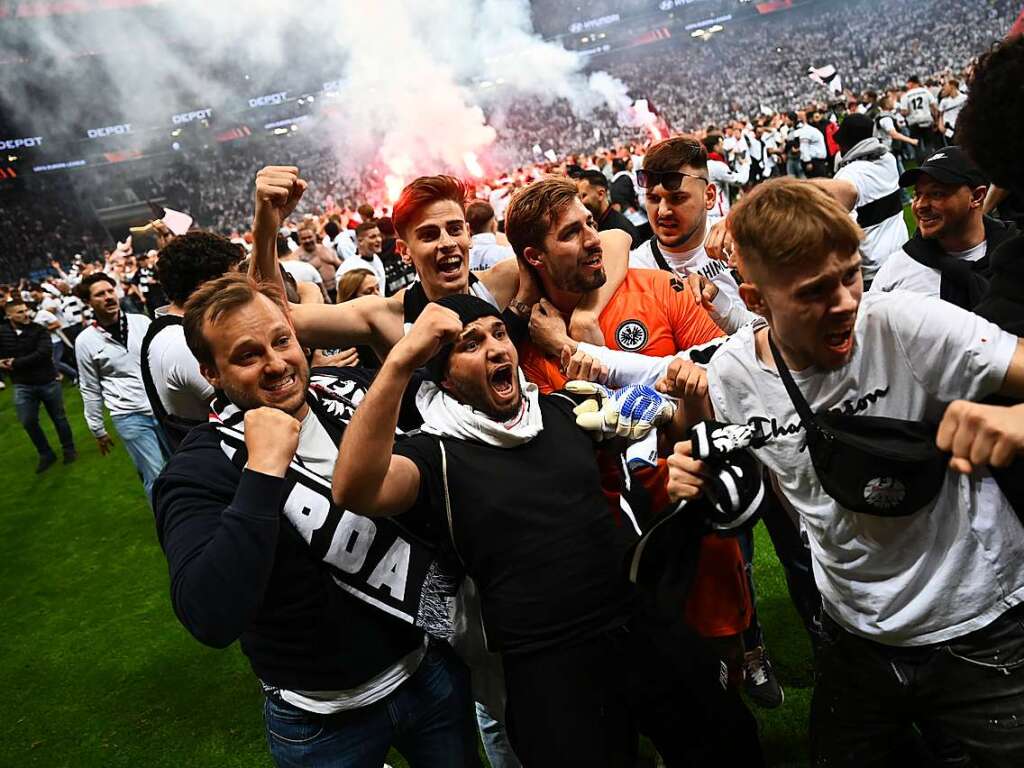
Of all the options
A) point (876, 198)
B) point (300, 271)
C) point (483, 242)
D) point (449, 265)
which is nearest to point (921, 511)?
point (449, 265)

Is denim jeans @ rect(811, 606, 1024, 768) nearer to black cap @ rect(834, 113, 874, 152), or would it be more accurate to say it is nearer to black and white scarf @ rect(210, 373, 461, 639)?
black and white scarf @ rect(210, 373, 461, 639)

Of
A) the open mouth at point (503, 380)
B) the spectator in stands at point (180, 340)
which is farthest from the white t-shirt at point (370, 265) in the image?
the open mouth at point (503, 380)

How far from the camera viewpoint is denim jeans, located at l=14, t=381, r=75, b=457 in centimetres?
982

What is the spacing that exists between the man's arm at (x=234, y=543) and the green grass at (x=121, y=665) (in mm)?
2353

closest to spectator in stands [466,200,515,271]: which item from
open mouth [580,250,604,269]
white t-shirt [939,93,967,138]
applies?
open mouth [580,250,604,269]

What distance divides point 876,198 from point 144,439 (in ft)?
18.7

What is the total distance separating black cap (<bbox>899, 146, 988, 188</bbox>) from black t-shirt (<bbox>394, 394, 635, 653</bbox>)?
242 cm

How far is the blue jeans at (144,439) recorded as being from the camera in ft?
20.3

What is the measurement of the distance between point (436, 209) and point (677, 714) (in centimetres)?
220

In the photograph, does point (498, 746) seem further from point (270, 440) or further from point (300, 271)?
point (300, 271)

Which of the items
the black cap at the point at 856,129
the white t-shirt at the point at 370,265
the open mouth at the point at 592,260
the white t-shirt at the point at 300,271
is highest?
the open mouth at the point at 592,260

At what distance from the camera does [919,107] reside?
15984mm

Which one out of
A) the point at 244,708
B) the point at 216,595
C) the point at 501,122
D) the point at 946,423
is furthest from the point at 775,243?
the point at 501,122

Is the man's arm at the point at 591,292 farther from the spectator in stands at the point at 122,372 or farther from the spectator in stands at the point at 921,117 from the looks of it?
the spectator in stands at the point at 921,117
